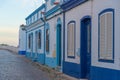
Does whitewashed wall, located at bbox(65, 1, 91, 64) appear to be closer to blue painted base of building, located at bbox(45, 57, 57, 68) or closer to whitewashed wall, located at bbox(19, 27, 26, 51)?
blue painted base of building, located at bbox(45, 57, 57, 68)

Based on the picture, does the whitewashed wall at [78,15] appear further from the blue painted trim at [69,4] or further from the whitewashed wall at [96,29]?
the whitewashed wall at [96,29]

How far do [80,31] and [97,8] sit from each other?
116 inches

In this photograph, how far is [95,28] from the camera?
15.5 m

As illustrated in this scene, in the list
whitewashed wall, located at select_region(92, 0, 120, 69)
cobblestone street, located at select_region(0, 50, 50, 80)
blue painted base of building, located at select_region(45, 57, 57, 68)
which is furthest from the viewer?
blue painted base of building, located at select_region(45, 57, 57, 68)

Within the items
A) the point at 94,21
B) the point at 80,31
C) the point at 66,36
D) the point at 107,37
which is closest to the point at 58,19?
the point at 66,36

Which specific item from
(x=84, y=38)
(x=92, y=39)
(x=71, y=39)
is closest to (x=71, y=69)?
(x=71, y=39)

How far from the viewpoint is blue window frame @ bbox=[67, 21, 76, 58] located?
19.3 m

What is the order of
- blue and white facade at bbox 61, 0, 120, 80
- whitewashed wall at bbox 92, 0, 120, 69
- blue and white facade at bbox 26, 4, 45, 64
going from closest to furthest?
whitewashed wall at bbox 92, 0, 120, 69 < blue and white facade at bbox 61, 0, 120, 80 < blue and white facade at bbox 26, 4, 45, 64

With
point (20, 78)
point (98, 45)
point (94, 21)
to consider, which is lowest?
point (20, 78)

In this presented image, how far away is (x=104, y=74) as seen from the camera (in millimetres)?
14078

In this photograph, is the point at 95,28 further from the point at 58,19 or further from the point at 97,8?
the point at 58,19

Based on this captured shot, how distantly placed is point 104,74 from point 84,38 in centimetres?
392

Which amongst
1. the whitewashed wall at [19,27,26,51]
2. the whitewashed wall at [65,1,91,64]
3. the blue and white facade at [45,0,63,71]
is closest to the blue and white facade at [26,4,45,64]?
the blue and white facade at [45,0,63,71]

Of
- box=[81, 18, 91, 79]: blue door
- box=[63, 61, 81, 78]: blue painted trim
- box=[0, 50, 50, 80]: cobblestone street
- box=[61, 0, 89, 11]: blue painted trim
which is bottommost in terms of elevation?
box=[0, 50, 50, 80]: cobblestone street
